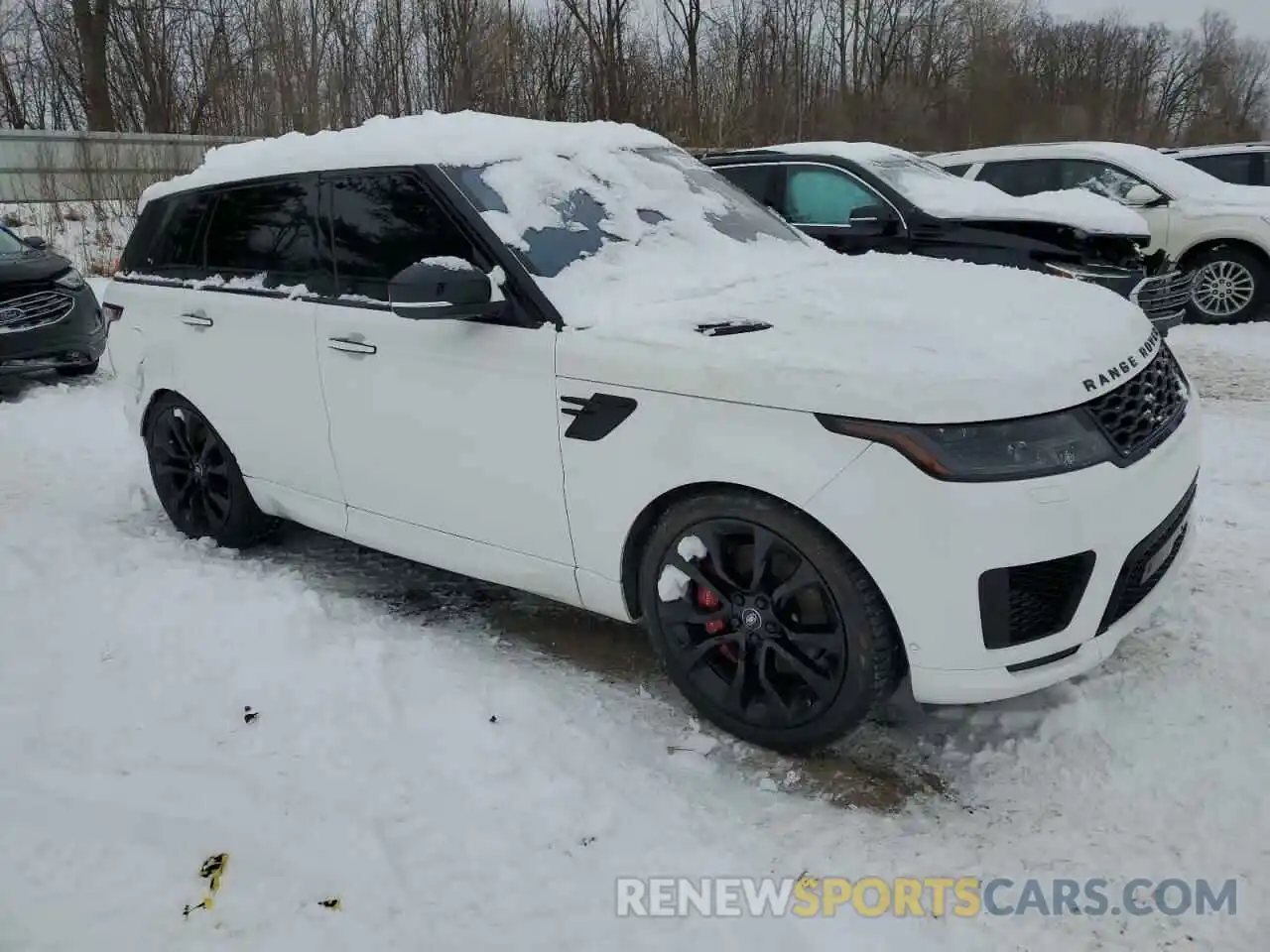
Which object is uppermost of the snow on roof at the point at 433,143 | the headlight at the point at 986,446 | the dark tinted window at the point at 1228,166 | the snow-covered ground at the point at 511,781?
the dark tinted window at the point at 1228,166

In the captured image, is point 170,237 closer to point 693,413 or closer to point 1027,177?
point 693,413

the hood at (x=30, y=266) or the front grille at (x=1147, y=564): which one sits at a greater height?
the hood at (x=30, y=266)

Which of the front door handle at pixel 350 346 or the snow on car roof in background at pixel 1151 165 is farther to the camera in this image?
the snow on car roof in background at pixel 1151 165

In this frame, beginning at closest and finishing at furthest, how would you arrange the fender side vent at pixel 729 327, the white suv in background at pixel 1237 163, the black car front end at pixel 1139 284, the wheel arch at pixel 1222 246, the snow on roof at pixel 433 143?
1. the fender side vent at pixel 729 327
2. the snow on roof at pixel 433 143
3. the black car front end at pixel 1139 284
4. the wheel arch at pixel 1222 246
5. the white suv in background at pixel 1237 163

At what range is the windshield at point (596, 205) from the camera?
3.28m

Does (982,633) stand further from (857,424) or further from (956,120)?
(956,120)

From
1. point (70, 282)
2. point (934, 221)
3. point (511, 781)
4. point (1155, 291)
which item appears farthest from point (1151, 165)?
point (70, 282)

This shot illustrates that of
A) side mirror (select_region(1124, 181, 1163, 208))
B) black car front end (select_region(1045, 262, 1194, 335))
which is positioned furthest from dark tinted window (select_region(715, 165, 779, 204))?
side mirror (select_region(1124, 181, 1163, 208))

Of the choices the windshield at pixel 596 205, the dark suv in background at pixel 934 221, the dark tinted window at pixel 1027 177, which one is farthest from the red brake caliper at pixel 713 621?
the dark tinted window at pixel 1027 177

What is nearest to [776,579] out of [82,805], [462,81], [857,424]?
[857,424]

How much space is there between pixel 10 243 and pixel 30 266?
819 millimetres

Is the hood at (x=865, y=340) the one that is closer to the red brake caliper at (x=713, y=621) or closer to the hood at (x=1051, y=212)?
the red brake caliper at (x=713, y=621)

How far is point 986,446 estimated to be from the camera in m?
2.40

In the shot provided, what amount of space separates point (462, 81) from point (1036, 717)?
24467 millimetres
